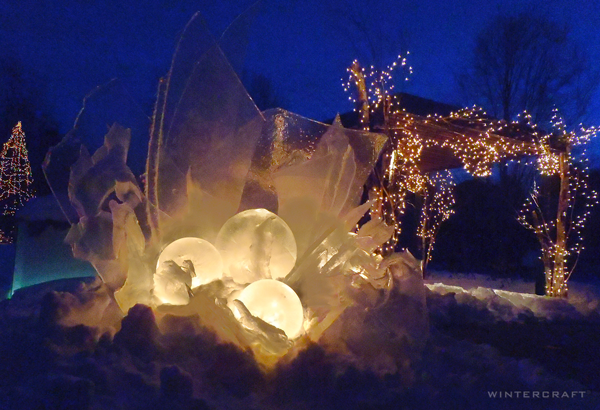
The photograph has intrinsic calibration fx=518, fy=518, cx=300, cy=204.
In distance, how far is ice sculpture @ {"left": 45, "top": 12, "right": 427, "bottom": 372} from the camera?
363cm

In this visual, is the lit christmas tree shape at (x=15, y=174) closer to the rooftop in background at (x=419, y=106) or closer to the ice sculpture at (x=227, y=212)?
the rooftop in background at (x=419, y=106)

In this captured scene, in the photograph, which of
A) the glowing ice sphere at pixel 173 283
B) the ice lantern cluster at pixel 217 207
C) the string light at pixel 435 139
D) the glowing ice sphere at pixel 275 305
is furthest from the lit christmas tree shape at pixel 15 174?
the glowing ice sphere at pixel 275 305

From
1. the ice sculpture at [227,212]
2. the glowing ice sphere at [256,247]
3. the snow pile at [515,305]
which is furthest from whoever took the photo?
the snow pile at [515,305]

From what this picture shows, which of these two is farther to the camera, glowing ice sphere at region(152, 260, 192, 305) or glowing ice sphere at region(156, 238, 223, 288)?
glowing ice sphere at region(156, 238, 223, 288)

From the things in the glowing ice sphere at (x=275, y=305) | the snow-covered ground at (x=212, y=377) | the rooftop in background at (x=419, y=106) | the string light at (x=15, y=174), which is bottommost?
the snow-covered ground at (x=212, y=377)

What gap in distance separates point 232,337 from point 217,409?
2.31 ft

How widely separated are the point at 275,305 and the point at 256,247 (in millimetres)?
566

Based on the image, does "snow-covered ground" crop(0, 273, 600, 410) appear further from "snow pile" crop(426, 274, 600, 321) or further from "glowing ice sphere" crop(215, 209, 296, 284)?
"snow pile" crop(426, 274, 600, 321)

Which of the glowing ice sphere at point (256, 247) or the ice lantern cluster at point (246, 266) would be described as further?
the glowing ice sphere at point (256, 247)

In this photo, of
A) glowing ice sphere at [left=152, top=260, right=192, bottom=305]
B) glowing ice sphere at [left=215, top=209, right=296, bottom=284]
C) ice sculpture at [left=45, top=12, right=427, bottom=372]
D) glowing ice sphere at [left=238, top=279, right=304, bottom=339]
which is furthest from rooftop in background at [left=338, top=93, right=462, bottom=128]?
glowing ice sphere at [left=152, top=260, right=192, bottom=305]

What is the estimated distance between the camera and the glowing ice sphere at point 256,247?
3.89m

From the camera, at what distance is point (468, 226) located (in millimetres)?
14594

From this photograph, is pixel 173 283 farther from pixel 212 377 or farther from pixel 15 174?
pixel 15 174

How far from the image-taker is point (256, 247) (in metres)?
3.89
